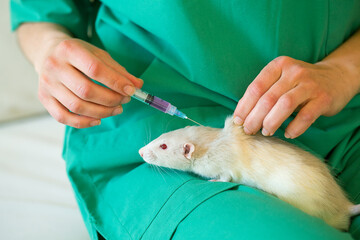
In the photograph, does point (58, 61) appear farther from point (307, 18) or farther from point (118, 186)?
point (307, 18)

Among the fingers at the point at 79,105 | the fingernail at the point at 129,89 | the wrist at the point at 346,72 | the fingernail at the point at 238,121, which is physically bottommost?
the fingers at the point at 79,105

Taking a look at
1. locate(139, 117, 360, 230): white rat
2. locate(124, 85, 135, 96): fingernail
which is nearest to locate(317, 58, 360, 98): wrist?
locate(139, 117, 360, 230): white rat

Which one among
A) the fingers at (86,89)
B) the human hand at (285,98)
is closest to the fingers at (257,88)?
the human hand at (285,98)

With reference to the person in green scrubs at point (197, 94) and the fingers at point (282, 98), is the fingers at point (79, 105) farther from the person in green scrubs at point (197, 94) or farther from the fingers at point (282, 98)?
the fingers at point (282, 98)

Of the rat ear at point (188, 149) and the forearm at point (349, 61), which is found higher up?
the forearm at point (349, 61)

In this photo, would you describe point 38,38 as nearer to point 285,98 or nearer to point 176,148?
point 176,148

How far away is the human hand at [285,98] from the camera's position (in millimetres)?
815

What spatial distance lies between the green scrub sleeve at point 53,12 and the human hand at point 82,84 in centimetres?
36

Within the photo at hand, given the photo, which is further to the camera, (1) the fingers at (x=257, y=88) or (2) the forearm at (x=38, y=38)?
(2) the forearm at (x=38, y=38)

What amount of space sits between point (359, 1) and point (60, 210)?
1264 millimetres

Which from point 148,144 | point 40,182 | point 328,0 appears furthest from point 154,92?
point 40,182

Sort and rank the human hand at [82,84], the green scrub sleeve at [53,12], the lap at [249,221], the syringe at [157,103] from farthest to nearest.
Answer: the green scrub sleeve at [53,12] < the syringe at [157,103] < the human hand at [82,84] < the lap at [249,221]

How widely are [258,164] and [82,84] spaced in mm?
525

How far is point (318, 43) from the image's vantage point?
97 centimetres
